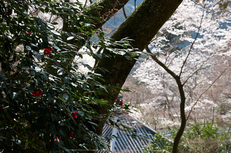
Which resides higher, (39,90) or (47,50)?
(47,50)

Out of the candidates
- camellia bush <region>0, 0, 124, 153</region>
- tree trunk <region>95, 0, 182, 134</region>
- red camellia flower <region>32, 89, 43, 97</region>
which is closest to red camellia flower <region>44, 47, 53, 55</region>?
camellia bush <region>0, 0, 124, 153</region>

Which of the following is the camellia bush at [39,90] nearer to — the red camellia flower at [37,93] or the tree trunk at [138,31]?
the red camellia flower at [37,93]

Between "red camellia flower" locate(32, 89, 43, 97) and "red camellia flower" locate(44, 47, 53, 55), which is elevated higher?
"red camellia flower" locate(44, 47, 53, 55)

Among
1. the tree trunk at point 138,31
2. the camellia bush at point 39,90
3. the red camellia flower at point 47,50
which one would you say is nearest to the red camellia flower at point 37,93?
the camellia bush at point 39,90

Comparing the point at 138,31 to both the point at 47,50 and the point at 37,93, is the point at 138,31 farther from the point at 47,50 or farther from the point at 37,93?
the point at 37,93

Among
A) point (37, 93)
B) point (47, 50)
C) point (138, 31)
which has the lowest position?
point (37, 93)

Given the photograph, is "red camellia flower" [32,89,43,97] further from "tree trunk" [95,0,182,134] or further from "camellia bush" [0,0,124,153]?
"tree trunk" [95,0,182,134]

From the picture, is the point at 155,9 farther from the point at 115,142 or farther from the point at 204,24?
the point at 204,24

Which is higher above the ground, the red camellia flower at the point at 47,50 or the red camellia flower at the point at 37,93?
the red camellia flower at the point at 47,50

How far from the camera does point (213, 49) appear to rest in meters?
7.04

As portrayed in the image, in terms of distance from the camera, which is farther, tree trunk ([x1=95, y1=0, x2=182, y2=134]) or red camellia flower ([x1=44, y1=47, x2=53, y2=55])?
tree trunk ([x1=95, y1=0, x2=182, y2=134])

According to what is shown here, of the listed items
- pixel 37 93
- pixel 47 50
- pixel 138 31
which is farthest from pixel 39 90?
pixel 138 31

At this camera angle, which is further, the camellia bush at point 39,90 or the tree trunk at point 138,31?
the tree trunk at point 138,31

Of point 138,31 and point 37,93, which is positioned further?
point 138,31
